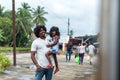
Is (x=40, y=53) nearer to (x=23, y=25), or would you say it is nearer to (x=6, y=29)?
(x=23, y=25)

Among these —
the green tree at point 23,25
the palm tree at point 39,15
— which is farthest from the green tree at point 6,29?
the palm tree at point 39,15

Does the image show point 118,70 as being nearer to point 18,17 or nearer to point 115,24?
point 115,24

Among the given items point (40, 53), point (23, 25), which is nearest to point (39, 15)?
point (23, 25)

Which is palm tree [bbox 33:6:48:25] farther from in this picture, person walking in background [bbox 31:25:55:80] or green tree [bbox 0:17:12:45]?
person walking in background [bbox 31:25:55:80]

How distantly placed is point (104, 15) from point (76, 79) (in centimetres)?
1236

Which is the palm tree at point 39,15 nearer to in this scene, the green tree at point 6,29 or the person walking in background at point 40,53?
the green tree at point 6,29

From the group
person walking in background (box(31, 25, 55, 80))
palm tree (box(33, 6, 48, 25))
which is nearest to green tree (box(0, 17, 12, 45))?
palm tree (box(33, 6, 48, 25))

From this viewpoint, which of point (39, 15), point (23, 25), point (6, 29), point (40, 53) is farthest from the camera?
point (39, 15)

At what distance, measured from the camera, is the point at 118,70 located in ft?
2.56

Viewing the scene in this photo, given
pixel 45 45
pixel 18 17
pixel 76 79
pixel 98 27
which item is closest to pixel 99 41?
pixel 98 27

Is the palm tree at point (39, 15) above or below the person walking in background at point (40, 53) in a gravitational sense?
above

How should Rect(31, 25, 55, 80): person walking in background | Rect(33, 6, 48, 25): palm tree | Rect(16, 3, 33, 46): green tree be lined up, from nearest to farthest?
Rect(31, 25, 55, 80): person walking in background → Rect(16, 3, 33, 46): green tree → Rect(33, 6, 48, 25): palm tree

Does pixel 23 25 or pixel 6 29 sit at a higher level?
pixel 23 25

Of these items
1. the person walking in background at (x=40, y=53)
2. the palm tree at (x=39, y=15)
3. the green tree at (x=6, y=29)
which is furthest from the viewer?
the palm tree at (x=39, y=15)
